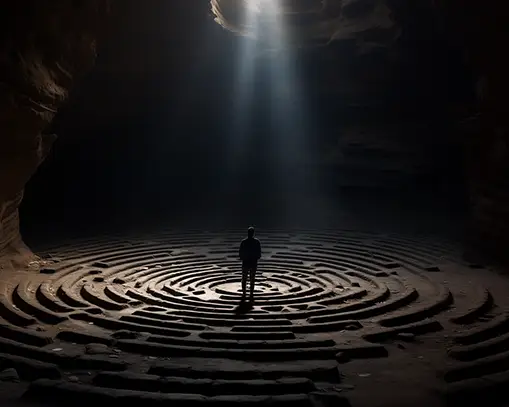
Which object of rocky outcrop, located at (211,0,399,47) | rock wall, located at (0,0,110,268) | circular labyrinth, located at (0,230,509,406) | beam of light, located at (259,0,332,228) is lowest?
circular labyrinth, located at (0,230,509,406)

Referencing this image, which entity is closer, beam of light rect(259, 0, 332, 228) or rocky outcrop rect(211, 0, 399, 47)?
rocky outcrop rect(211, 0, 399, 47)

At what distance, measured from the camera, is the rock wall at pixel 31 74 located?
11148mm

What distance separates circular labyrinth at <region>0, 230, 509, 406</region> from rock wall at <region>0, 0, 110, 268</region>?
204cm

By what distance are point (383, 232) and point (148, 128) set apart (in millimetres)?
13492

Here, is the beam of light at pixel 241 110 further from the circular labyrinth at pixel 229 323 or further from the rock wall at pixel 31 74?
the circular labyrinth at pixel 229 323

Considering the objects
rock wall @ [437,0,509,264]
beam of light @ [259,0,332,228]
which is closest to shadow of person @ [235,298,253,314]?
rock wall @ [437,0,509,264]

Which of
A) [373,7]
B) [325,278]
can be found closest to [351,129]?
[373,7]

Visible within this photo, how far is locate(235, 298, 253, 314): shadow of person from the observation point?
366 inches

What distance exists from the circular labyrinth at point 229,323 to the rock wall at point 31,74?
2036mm

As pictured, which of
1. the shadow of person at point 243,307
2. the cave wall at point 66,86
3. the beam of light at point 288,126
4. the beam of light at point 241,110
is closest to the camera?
the shadow of person at point 243,307

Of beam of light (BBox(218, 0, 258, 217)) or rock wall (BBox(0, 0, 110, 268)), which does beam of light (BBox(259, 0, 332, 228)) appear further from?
rock wall (BBox(0, 0, 110, 268))

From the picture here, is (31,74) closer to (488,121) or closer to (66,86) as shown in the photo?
(66,86)

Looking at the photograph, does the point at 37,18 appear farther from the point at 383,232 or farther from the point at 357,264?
the point at 383,232

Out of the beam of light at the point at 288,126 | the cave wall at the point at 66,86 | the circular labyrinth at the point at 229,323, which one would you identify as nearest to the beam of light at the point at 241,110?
the beam of light at the point at 288,126
